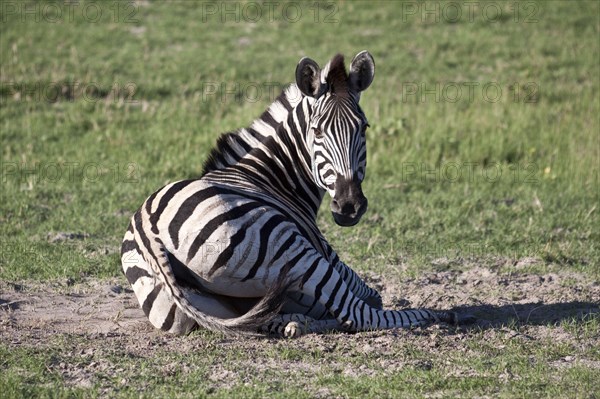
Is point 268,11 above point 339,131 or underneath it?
above

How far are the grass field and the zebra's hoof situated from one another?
0.39 ft

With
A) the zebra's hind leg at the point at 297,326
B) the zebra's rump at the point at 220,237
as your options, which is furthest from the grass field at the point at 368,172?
the zebra's rump at the point at 220,237

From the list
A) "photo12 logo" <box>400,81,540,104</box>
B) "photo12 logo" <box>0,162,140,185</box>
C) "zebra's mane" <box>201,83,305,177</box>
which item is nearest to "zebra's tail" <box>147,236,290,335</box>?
"zebra's mane" <box>201,83,305,177</box>

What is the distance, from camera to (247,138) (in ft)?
24.0

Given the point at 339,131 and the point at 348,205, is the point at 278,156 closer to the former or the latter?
the point at 339,131

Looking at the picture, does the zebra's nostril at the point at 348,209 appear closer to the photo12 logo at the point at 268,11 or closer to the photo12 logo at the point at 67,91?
the photo12 logo at the point at 67,91

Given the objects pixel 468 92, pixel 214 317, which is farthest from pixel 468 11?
pixel 214 317

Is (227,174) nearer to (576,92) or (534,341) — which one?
(534,341)

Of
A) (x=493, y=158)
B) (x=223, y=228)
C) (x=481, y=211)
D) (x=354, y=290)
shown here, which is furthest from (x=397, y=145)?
(x=223, y=228)

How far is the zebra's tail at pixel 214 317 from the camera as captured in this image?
595cm

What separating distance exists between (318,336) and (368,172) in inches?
229

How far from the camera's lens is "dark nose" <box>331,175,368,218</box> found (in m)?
6.37

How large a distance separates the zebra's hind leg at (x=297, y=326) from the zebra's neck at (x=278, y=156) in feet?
3.18

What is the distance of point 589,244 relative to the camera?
9.41 meters
